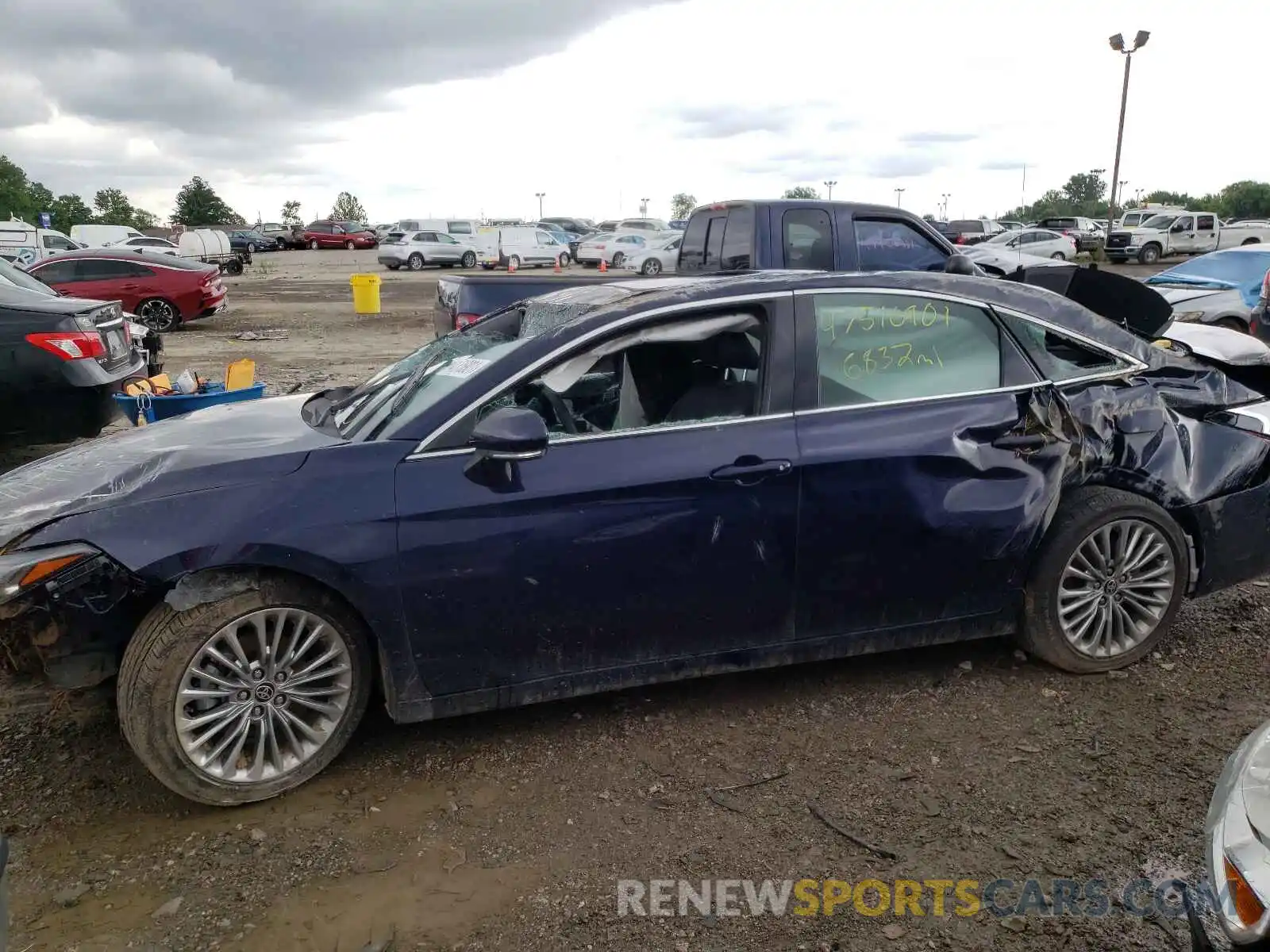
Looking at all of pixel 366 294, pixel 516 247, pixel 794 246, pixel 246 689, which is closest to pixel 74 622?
pixel 246 689

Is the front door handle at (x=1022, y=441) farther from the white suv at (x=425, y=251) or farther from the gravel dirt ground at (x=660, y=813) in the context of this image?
the white suv at (x=425, y=251)

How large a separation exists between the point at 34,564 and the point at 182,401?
12.4 feet

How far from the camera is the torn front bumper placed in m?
3.04

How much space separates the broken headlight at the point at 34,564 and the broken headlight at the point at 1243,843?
3.08 m

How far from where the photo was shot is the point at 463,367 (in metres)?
3.71

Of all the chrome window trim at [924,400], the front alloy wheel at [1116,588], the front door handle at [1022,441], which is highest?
the chrome window trim at [924,400]

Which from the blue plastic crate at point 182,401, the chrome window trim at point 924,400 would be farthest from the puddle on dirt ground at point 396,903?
the blue plastic crate at point 182,401

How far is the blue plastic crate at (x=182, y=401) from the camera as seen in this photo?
21.3ft

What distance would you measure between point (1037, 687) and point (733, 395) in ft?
5.77

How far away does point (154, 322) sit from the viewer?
17969 mm

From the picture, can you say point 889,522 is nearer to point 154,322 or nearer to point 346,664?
point 346,664

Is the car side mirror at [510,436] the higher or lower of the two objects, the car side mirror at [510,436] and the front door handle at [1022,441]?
the higher

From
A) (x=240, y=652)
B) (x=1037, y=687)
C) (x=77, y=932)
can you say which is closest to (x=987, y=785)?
(x=1037, y=687)

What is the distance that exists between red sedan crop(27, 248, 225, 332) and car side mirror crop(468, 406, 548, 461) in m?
16.5
